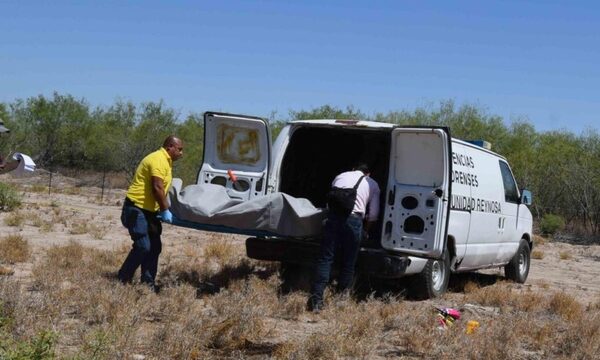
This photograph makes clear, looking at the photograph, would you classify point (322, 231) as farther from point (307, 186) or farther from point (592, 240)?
point (592, 240)

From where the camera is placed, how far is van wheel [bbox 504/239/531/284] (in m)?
13.9

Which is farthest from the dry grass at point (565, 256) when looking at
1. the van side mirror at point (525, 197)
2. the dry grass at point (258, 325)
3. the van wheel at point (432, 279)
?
the van wheel at point (432, 279)

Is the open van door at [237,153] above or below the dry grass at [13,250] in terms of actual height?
above

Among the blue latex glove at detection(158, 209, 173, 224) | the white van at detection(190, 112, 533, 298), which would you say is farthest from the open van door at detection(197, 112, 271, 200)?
the blue latex glove at detection(158, 209, 173, 224)

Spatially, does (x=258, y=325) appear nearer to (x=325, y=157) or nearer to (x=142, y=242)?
(x=142, y=242)

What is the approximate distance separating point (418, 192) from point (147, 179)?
3165mm

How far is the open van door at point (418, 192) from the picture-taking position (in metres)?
9.93

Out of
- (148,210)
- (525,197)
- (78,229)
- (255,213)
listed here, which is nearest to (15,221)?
(78,229)

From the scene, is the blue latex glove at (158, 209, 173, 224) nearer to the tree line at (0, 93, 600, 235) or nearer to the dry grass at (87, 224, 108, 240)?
the dry grass at (87, 224, 108, 240)

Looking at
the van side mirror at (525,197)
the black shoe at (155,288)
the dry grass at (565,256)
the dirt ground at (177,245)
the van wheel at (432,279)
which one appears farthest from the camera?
the dry grass at (565,256)

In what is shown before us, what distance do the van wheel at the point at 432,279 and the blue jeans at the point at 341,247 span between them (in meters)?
1.30

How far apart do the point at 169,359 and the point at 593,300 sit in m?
8.14

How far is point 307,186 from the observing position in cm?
1184

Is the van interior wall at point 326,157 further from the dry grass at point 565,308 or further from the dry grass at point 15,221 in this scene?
the dry grass at point 15,221
